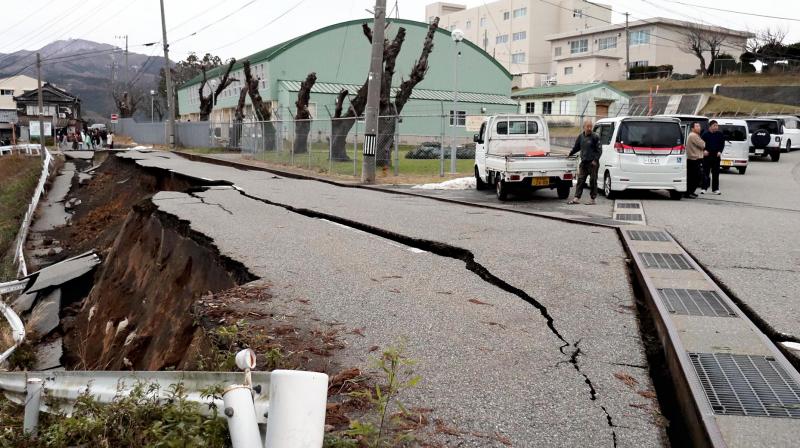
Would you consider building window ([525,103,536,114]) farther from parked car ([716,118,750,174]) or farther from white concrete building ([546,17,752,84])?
parked car ([716,118,750,174])

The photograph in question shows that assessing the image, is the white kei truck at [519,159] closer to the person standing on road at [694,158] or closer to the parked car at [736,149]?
the person standing on road at [694,158]

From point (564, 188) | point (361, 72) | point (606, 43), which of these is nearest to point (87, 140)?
point (361, 72)

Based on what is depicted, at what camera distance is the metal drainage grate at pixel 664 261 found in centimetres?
779

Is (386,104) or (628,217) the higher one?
(386,104)

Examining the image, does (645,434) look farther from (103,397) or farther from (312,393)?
(103,397)

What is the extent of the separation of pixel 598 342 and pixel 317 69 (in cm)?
4716

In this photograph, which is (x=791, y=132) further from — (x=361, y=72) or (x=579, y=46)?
(x=579, y=46)

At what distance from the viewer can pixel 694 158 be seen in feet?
50.9

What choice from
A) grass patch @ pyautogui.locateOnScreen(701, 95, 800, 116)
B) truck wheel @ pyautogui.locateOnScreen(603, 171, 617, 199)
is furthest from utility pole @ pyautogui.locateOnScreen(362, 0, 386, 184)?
grass patch @ pyautogui.locateOnScreen(701, 95, 800, 116)

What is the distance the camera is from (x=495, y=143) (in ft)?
55.4

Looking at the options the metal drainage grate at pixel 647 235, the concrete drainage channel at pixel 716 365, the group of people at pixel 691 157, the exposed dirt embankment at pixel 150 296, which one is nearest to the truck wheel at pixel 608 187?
the group of people at pixel 691 157

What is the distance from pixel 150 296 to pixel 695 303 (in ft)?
23.6

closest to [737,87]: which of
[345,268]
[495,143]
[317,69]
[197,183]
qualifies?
[317,69]

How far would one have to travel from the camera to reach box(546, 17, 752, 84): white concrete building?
67.8 metres
